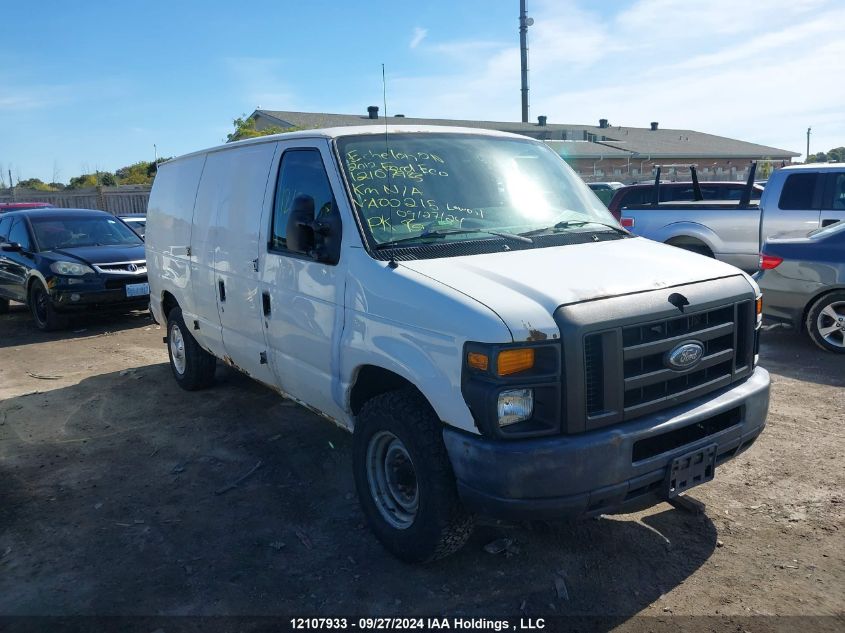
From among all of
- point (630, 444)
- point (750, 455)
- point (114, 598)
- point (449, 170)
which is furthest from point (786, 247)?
point (114, 598)

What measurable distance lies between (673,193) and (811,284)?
246 inches

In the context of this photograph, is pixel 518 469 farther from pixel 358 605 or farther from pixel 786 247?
pixel 786 247

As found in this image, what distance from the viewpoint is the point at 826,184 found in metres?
8.90

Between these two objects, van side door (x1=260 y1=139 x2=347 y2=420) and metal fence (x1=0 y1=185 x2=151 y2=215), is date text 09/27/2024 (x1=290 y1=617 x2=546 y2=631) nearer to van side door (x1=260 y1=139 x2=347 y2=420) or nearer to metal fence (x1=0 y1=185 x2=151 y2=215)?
van side door (x1=260 y1=139 x2=347 y2=420)

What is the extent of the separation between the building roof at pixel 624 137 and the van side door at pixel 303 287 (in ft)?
110

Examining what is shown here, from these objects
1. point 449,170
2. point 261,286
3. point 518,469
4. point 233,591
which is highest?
point 449,170

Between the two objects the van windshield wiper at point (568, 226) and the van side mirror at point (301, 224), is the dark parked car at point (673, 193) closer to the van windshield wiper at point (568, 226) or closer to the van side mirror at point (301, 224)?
the van windshield wiper at point (568, 226)

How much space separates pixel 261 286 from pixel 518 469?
240 cm

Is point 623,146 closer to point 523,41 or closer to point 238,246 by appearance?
point 523,41

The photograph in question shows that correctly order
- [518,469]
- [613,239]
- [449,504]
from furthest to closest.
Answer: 1. [613,239]
2. [449,504]
3. [518,469]

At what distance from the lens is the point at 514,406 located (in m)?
2.79

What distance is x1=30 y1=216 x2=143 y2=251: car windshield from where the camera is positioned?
33.8 feet

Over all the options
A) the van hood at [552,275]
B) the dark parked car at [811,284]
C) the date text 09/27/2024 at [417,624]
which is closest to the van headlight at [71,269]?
the van hood at [552,275]

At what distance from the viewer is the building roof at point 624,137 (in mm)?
38719
